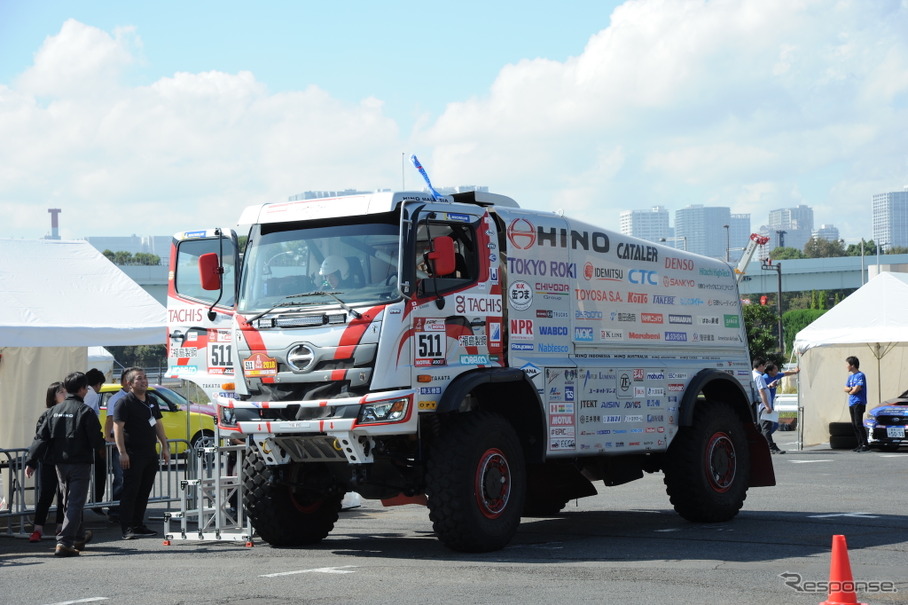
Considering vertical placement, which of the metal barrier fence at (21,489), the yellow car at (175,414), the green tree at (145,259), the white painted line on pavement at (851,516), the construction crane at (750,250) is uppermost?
the green tree at (145,259)

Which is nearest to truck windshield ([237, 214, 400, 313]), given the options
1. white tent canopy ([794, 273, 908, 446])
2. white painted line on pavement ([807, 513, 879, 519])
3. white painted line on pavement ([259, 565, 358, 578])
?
white painted line on pavement ([259, 565, 358, 578])

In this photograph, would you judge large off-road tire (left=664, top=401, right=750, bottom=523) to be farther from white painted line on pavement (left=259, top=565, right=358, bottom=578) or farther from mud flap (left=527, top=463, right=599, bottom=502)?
white painted line on pavement (left=259, top=565, right=358, bottom=578)

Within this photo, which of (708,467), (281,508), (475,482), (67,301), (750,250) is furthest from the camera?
(750,250)

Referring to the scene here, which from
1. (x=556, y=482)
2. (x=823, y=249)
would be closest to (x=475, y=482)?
(x=556, y=482)

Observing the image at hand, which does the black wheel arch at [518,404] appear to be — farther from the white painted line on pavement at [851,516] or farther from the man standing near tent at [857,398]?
the man standing near tent at [857,398]

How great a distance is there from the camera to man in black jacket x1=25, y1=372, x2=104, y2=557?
11781 mm

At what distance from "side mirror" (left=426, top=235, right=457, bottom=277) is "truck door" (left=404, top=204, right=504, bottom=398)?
0.11 feet

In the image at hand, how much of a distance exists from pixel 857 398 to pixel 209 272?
1741 cm

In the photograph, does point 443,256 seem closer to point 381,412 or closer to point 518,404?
point 381,412

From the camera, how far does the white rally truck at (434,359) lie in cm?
1052

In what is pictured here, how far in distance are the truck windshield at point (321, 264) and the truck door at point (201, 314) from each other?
20.5 inches

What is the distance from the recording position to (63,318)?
15.1 m

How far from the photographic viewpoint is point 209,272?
463 inches

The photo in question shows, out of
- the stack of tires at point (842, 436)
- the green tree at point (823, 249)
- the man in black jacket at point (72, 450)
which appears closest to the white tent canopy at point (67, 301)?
the man in black jacket at point (72, 450)
